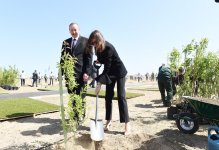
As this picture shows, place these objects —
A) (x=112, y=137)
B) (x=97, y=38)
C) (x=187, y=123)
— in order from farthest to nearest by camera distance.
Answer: (x=187, y=123), (x=112, y=137), (x=97, y=38)

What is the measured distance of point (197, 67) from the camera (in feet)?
25.0

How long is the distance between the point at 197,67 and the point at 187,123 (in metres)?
2.48

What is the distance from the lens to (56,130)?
5.80 m

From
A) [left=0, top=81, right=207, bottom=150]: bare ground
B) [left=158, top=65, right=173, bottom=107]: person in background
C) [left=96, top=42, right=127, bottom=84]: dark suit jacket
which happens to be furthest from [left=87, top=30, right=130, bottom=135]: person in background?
[left=158, top=65, right=173, bottom=107]: person in background

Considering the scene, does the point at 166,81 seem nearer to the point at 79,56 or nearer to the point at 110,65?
the point at 79,56

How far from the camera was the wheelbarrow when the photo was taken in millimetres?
4844

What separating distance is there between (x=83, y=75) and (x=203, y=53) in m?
3.98

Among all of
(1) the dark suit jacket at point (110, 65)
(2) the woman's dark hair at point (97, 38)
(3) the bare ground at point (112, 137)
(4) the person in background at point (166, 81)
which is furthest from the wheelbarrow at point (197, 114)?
(4) the person in background at point (166, 81)

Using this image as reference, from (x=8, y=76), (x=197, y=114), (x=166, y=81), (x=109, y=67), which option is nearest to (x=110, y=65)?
(x=109, y=67)

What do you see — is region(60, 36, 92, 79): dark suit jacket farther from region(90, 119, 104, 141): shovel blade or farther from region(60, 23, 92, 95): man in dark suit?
region(90, 119, 104, 141): shovel blade

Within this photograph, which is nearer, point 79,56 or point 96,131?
point 96,131

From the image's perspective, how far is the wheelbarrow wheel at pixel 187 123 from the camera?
5.52 m

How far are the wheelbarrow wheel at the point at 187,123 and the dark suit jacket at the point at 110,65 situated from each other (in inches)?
61.3

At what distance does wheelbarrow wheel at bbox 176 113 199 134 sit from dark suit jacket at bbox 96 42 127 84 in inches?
61.3
